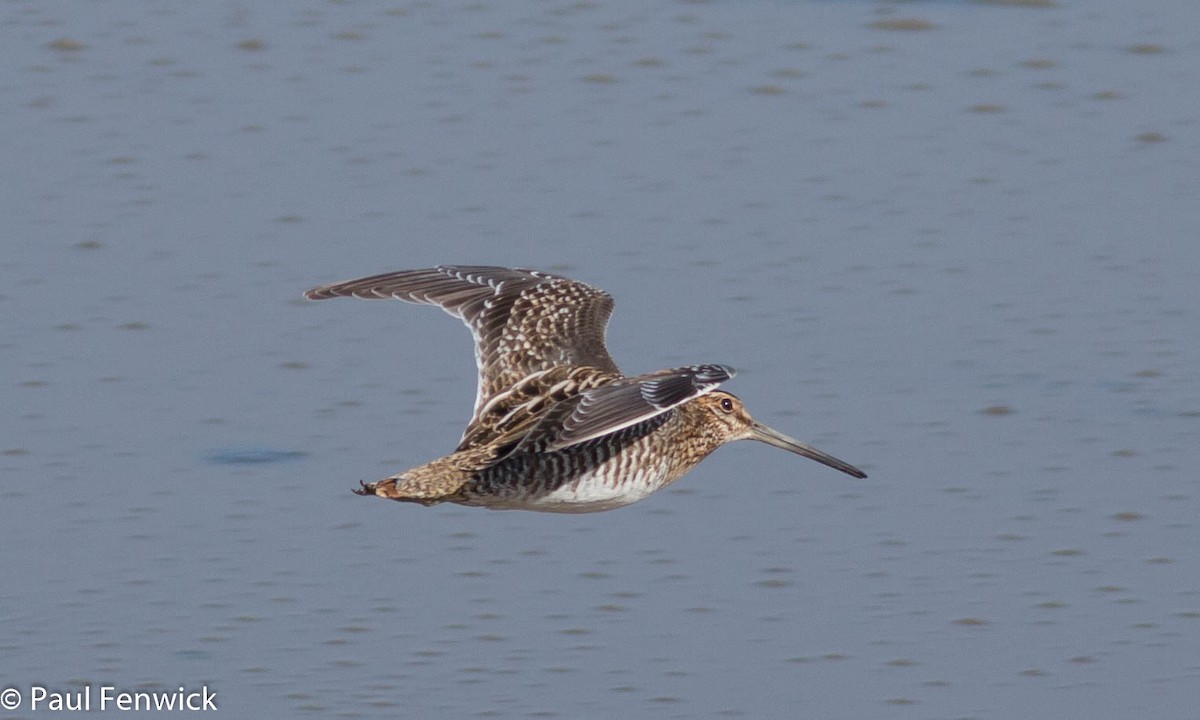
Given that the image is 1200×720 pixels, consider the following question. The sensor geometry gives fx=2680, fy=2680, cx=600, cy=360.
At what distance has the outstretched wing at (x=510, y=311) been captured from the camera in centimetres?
983

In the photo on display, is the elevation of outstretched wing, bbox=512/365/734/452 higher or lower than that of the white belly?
higher

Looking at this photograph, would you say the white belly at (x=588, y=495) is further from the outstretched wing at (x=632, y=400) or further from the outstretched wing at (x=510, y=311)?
the outstretched wing at (x=510, y=311)

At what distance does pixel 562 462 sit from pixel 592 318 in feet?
3.05

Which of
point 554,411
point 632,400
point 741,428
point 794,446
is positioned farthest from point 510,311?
point 632,400

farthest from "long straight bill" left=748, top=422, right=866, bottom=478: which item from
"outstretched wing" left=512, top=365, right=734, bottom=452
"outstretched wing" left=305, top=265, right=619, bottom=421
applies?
"outstretched wing" left=512, top=365, right=734, bottom=452

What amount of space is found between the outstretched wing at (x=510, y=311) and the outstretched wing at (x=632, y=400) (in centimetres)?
94

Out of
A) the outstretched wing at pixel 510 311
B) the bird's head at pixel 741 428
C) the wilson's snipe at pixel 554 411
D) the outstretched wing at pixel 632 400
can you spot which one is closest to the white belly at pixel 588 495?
the wilson's snipe at pixel 554 411

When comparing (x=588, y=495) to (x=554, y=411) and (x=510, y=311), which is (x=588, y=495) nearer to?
(x=554, y=411)

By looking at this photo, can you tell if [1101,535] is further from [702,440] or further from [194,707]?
[194,707]

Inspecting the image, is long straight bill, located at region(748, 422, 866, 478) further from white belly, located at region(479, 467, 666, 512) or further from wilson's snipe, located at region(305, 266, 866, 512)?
white belly, located at region(479, 467, 666, 512)

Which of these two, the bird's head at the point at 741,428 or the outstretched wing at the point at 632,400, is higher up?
the outstretched wing at the point at 632,400

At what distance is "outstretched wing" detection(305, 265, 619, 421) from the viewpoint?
9828 mm

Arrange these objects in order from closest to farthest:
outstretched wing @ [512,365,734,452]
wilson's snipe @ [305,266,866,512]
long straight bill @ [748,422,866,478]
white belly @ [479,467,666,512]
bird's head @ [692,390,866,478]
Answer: outstretched wing @ [512,365,734,452] < wilson's snipe @ [305,266,866,512] < white belly @ [479,467,666,512] < bird's head @ [692,390,866,478] < long straight bill @ [748,422,866,478]

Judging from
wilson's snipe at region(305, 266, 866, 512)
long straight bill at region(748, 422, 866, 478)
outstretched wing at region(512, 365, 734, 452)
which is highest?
outstretched wing at region(512, 365, 734, 452)
